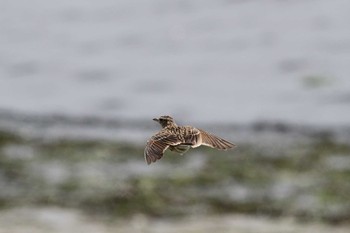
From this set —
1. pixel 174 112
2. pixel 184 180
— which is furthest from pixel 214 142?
pixel 174 112

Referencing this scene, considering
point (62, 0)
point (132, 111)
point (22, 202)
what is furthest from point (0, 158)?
point (62, 0)

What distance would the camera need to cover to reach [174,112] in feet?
48.1

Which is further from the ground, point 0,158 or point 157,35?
point 157,35

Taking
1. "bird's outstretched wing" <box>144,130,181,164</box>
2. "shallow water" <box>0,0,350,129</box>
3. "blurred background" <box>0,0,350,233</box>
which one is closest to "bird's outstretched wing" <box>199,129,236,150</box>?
"bird's outstretched wing" <box>144,130,181,164</box>

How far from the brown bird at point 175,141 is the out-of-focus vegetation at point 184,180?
21.5 ft

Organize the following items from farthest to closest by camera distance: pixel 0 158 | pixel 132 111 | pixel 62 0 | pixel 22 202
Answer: pixel 62 0 → pixel 132 111 → pixel 0 158 → pixel 22 202

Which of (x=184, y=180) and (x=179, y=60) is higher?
Result: (x=179, y=60)

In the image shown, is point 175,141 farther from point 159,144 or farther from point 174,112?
point 174,112

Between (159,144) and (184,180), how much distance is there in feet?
24.5

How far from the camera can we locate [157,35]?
20.0m

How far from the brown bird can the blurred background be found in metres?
6.20

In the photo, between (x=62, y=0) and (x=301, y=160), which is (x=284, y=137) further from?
(x=62, y=0)

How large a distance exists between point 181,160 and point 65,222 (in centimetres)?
169

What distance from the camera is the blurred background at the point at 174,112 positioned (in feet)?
38.3
